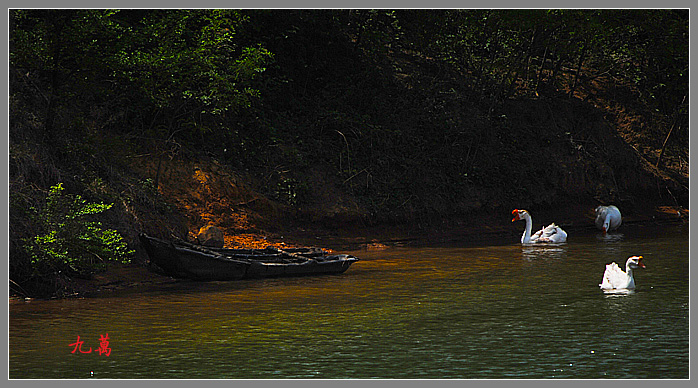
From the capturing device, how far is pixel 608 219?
84.0ft

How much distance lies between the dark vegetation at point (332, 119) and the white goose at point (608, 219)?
70.5 inches

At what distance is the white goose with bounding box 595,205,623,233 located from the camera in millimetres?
25609

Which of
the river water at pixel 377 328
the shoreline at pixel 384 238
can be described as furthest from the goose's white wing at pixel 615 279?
the shoreline at pixel 384 238

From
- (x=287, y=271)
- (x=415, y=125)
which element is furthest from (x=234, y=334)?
(x=415, y=125)

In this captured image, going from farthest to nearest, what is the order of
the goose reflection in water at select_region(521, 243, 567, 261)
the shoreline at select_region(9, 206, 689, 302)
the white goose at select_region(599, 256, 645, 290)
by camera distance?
the goose reflection in water at select_region(521, 243, 567, 261) < the shoreline at select_region(9, 206, 689, 302) < the white goose at select_region(599, 256, 645, 290)

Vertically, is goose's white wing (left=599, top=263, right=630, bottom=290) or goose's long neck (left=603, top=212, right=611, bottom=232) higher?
goose's long neck (left=603, top=212, right=611, bottom=232)

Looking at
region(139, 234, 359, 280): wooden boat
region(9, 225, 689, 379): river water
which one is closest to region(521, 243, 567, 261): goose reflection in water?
region(9, 225, 689, 379): river water

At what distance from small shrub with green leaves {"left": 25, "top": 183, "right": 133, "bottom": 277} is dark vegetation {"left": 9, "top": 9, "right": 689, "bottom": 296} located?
0.19ft

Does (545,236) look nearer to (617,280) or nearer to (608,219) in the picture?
(608,219)

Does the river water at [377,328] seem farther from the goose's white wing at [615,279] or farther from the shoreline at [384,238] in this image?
the shoreline at [384,238]

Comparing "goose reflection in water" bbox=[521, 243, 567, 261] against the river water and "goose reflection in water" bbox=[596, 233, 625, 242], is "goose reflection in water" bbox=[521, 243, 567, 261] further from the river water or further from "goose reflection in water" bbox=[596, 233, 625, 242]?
the river water

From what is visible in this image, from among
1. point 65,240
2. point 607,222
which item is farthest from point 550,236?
point 65,240

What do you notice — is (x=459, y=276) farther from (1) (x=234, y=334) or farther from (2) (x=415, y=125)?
(2) (x=415, y=125)

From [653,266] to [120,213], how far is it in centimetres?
1098
